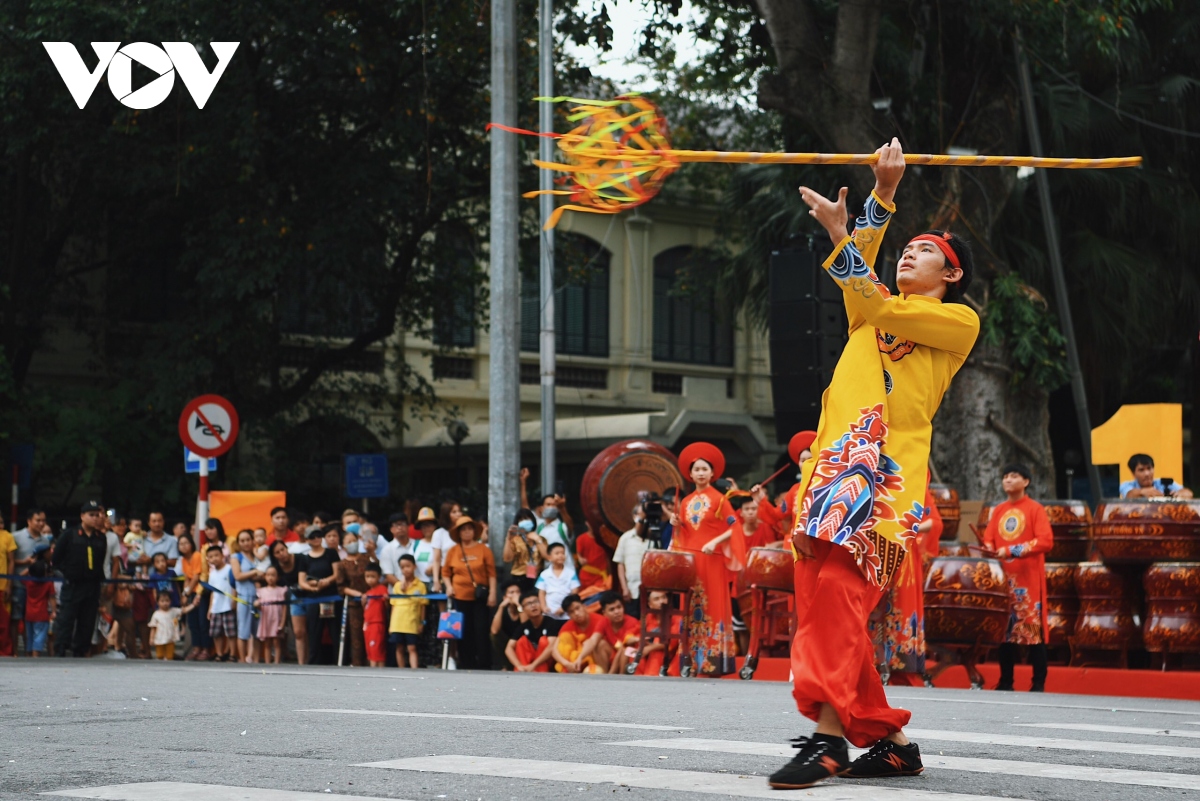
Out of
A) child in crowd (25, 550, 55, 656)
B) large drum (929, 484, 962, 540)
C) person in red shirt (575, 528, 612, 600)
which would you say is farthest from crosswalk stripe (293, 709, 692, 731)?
child in crowd (25, 550, 55, 656)

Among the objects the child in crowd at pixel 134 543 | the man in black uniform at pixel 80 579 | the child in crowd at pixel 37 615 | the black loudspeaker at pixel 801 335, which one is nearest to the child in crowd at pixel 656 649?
the black loudspeaker at pixel 801 335

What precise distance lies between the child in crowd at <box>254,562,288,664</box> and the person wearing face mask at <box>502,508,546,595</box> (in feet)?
9.58

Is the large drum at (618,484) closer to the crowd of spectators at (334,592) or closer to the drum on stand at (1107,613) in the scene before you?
the crowd of spectators at (334,592)

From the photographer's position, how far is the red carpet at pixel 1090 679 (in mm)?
12883

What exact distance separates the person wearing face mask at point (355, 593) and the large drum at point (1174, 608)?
27.4 ft

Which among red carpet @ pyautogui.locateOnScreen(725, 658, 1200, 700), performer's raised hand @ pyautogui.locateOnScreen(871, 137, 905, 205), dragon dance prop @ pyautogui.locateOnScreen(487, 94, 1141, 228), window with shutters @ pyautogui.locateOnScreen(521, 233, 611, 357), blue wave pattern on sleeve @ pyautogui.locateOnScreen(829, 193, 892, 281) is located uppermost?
window with shutters @ pyautogui.locateOnScreen(521, 233, 611, 357)

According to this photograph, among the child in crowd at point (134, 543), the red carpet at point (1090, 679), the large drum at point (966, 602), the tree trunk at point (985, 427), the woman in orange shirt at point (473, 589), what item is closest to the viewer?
the red carpet at point (1090, 679)

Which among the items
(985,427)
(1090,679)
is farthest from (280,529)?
(1090,679)

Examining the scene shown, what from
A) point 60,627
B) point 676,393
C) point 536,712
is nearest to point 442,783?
point 536,712

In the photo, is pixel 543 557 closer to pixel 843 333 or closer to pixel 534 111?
pixel 843 333

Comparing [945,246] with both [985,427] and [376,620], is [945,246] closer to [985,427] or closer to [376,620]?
[376,620]

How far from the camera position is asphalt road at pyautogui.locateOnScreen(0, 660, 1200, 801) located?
5176 millimetres

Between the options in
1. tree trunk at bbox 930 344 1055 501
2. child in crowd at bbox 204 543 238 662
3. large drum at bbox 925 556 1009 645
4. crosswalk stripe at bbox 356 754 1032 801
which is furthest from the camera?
tree trunk at bbox 930 344 1055 501

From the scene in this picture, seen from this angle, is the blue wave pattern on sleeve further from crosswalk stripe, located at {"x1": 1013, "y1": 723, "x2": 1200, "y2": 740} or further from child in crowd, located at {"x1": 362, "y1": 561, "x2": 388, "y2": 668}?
child in crowd, located at {"x1": 362, "y1": 561, "x2": 388, "y2": 668}
